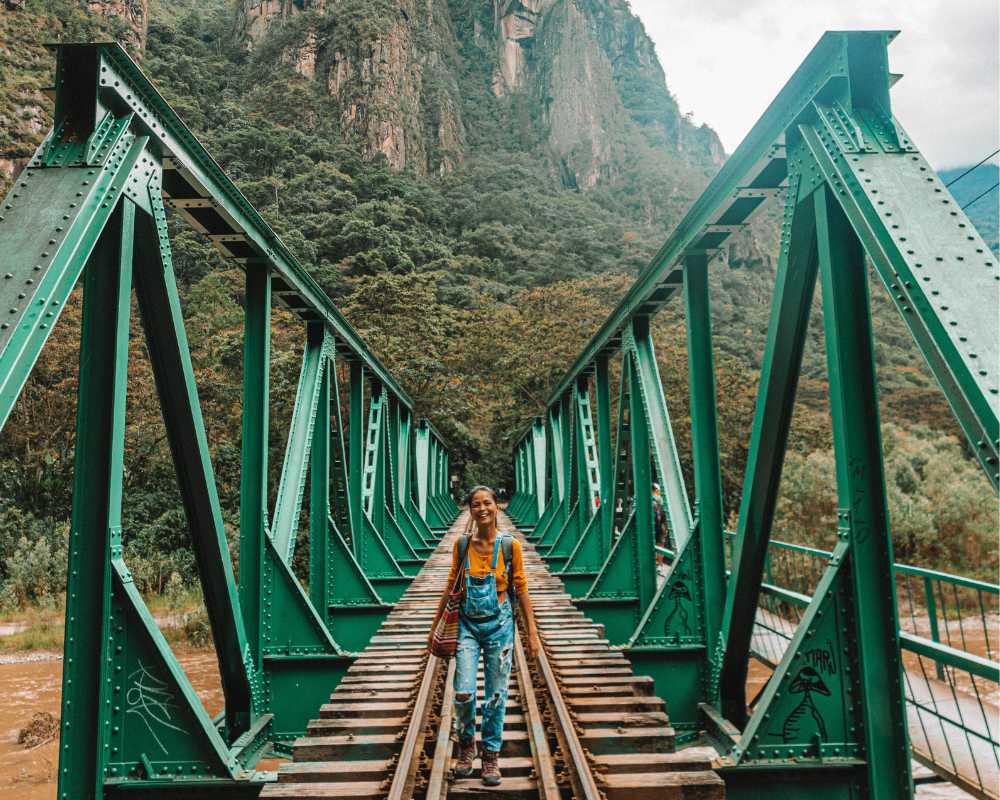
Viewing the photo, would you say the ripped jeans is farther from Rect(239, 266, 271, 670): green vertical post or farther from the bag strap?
Rect(239, 266, 271, 670): green vertical post

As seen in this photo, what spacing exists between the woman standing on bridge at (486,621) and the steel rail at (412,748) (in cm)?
22

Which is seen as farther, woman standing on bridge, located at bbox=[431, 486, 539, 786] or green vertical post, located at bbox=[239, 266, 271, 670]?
green vertical post, located at bbox=[239, 266, 271, 670]

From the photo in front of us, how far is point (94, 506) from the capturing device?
313 cm

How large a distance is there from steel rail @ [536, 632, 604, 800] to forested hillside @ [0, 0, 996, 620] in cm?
1682

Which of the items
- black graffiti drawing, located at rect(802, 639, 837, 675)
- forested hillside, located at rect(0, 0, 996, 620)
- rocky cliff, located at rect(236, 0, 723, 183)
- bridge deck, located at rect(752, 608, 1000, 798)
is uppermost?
rocky cliff, located at rect(236, 0, 723, 183)

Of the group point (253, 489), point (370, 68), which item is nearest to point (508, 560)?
point (253, 489)

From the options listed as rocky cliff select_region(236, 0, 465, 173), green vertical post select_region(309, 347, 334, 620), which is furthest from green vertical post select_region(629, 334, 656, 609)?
rocky cliff select_region(236, 0, 465, 173)

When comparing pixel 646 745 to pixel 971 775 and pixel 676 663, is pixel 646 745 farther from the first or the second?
pixel 971 775

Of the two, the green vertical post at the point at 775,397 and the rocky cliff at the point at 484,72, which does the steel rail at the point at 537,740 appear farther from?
the rocky cliff at the point at 484,72

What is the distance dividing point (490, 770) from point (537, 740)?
44 centimetres

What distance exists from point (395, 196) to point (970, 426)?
197ft

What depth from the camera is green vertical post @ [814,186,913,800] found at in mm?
3176

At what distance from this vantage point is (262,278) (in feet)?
17.8

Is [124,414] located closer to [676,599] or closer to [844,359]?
[844,359]
